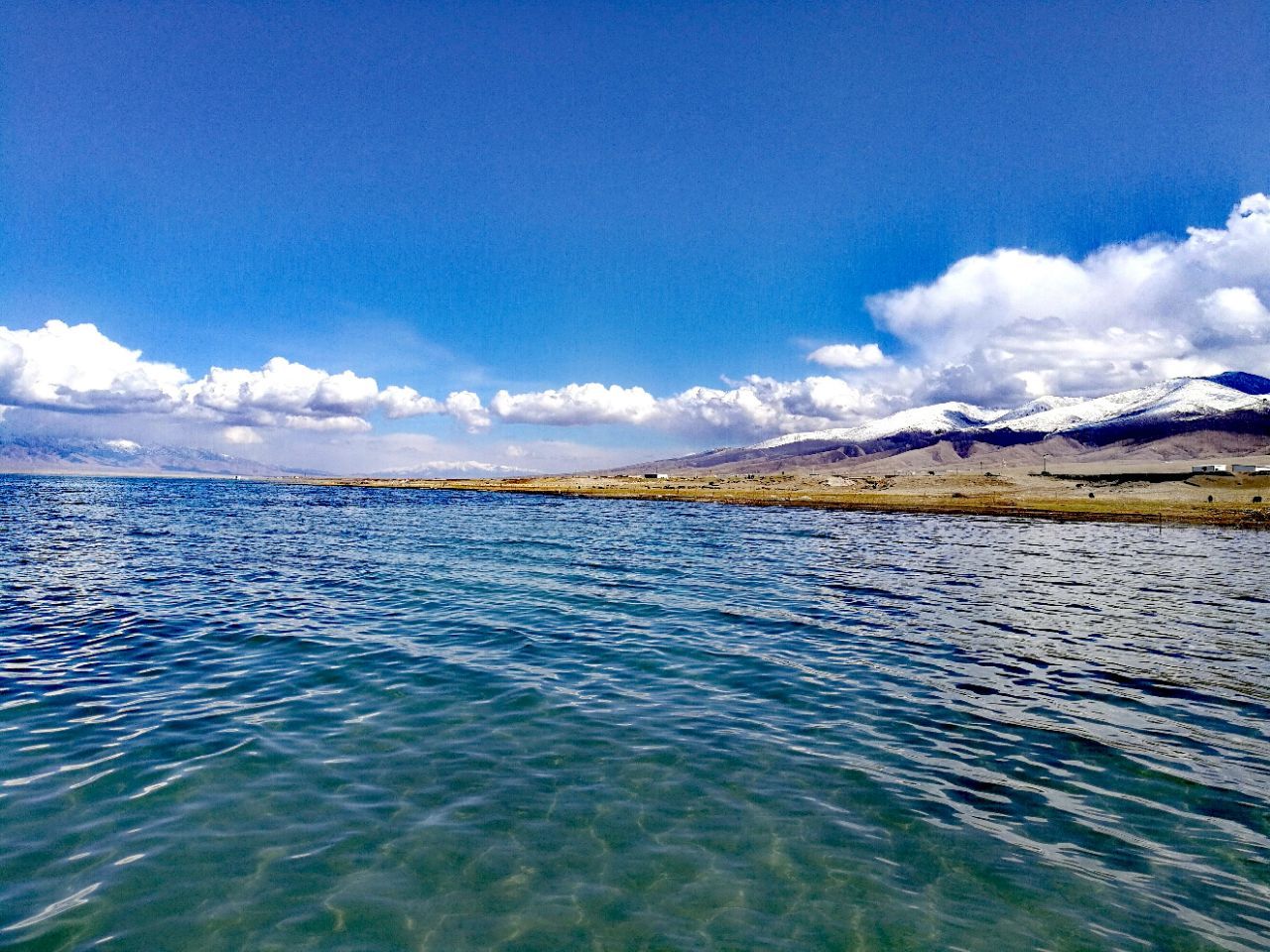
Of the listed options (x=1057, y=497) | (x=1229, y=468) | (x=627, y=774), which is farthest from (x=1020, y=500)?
(x=627, y=774)

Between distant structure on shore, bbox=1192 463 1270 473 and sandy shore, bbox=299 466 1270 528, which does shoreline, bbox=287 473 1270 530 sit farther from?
distant structure on shore, bbox=1192 463 1270 473

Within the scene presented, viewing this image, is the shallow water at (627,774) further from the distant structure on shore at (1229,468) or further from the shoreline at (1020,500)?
the distant structure on shore at (1229,468)

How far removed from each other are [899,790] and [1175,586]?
27293mm

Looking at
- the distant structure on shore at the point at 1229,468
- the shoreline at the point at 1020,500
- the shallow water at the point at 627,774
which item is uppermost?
the distant structure on shore at the point at 1229,468

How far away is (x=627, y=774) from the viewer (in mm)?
10312

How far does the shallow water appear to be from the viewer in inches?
279

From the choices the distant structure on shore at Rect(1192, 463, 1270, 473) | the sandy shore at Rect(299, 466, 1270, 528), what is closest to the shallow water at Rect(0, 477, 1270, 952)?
the sandy shore at Rect(299, 466, 1270, 528)

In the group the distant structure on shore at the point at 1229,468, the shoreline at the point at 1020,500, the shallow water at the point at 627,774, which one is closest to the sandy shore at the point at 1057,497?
the shoreline at the point at 1020,500

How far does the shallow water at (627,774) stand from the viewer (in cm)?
709

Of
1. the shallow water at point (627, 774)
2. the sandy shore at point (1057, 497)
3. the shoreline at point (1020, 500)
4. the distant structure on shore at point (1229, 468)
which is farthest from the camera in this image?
the distant structure on shore at point (1229, 468)

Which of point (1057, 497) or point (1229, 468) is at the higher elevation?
point (1229, 468)

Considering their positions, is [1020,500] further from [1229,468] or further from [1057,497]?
[1229,468]

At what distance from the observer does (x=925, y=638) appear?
1928cm

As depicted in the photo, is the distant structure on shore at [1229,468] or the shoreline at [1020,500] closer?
the shoreline at [1020,500]
